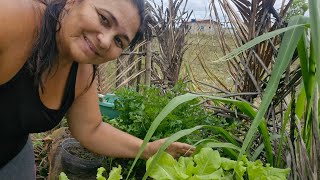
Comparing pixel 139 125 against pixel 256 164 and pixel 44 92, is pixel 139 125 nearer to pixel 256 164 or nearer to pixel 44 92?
pixel 44 92

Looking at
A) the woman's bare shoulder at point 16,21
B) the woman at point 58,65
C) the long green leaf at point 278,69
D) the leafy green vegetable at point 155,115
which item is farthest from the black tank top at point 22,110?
the long green leaf at point 278,69

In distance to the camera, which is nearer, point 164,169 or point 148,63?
point 164,169

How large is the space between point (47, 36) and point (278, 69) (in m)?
0.64

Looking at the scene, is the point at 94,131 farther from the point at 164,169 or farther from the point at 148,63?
the point at 148,63

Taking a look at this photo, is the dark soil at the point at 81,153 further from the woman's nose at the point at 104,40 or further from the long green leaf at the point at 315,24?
the long green leaf at the point at 315,24

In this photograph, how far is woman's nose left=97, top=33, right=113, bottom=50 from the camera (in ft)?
3.54

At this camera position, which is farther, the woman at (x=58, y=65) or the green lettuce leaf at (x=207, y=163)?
the woman at (x=58, y=65)

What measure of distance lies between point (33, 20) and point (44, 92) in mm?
257

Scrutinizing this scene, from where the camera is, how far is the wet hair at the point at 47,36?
1.17 meters

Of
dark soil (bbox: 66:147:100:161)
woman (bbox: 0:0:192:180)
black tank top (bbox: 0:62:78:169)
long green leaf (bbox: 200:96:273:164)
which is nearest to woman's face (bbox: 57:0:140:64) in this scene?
woman (bbox: 0:0:192:180)

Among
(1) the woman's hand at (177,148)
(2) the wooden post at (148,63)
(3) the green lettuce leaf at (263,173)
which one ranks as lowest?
(2) the wooden post at (148,63)

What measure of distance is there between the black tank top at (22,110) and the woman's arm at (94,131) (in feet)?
0.30

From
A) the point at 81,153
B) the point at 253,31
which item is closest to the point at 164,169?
the point at 253,31

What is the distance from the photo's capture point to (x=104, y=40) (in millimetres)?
1084
